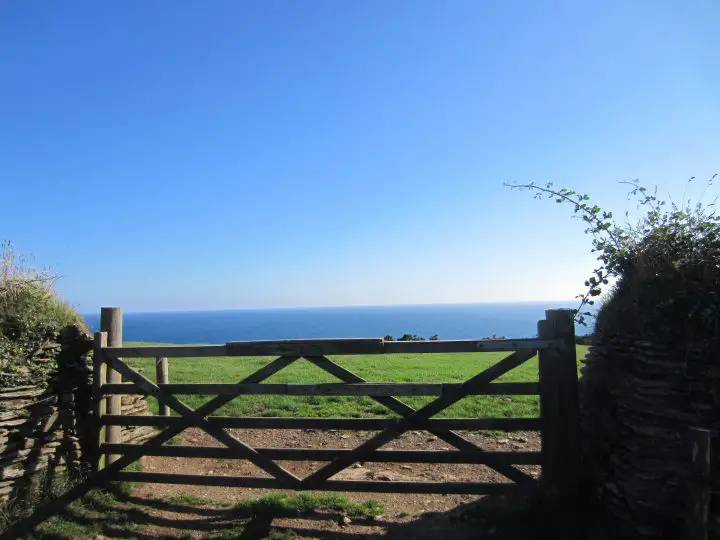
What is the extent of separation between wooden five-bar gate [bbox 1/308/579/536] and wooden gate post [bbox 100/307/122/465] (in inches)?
25.3

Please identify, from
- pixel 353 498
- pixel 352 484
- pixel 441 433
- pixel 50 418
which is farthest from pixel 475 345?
pixel 50 418

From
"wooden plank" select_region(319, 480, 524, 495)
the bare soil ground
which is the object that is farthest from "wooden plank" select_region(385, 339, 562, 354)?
the bare soil ground

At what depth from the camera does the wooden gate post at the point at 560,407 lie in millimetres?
5727

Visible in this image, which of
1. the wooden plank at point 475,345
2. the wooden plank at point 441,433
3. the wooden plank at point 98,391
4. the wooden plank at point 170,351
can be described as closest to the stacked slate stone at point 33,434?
the wooden plank at point 98,391

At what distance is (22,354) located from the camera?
268 inches

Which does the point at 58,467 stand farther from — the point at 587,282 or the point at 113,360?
the point at 587,282

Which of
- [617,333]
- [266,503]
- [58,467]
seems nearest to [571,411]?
[617,333]

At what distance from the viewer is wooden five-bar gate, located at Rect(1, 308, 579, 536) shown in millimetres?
5812

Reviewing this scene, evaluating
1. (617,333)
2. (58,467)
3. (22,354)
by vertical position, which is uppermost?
(617,333)

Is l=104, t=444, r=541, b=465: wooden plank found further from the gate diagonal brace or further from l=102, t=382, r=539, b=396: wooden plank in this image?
l=102, t=382, r=539, b=396: wooden plank

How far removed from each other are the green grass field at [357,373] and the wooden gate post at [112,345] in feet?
9.37

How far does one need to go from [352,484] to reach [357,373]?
9083 millimetres

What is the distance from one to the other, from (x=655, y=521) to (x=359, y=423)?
10.5 feet

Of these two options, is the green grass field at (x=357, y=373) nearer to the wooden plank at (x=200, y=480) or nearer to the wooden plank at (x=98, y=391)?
the wooden plank at (x=98, y=391)
